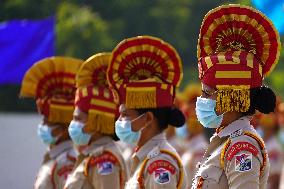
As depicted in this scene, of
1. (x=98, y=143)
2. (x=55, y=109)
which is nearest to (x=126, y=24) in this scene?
(x=55, y=109)

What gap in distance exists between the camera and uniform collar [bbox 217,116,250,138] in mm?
6105

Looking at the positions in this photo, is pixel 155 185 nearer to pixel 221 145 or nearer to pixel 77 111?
pixel 221 145

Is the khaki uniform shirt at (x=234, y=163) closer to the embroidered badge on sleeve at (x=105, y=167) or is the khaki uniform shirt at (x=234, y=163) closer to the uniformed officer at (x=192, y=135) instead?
the embroidered badge on sleeve at (x=105, y=167)

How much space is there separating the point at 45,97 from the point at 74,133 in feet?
4.07

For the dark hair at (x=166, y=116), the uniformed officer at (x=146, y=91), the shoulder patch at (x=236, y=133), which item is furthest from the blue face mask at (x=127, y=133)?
the shoulder patch at (x=236, y=133)

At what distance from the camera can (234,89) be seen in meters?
6.11

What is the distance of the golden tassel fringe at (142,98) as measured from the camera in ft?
24.1

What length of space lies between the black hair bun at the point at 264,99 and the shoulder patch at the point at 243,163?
367mm

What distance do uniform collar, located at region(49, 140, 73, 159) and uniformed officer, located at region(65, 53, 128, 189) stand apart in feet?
2.03

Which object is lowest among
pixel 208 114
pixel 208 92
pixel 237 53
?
pixel 208 114

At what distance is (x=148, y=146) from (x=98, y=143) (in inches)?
36.8

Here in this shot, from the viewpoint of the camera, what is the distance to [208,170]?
240 inches

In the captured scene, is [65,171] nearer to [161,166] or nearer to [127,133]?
[127,133]

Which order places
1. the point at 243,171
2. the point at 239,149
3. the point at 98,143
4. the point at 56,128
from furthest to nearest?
the point at 56,128 < the point at 98,143 < the point at 239,149 < the point at 243,171
